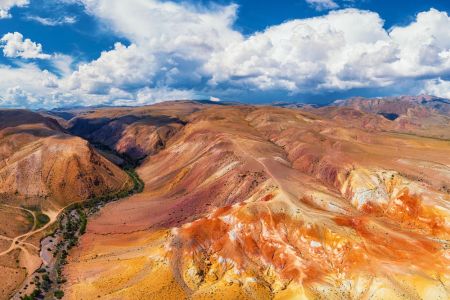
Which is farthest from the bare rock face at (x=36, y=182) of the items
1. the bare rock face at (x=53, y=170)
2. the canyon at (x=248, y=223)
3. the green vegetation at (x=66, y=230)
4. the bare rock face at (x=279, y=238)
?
the bare rock face at (x=279, y=238)

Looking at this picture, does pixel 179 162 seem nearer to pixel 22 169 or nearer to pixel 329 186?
pixel 22 169

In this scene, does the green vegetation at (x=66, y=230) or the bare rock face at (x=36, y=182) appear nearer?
the green vegetation at (x=66, y=230)

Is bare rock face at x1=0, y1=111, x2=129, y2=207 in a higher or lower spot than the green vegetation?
higher

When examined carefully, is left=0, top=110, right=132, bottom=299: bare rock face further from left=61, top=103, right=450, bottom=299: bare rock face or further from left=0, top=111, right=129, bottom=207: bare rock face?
left=61, top=103, right=450, bottom=299: bare rock face

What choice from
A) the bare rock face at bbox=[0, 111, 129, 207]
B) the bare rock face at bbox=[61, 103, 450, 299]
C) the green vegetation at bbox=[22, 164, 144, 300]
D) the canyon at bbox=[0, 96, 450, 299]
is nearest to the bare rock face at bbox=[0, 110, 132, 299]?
the bare rock face at bbox=[0, 111, 129, 207]

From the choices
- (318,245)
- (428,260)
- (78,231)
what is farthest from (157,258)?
(428,260)

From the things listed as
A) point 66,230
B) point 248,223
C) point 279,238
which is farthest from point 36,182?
point 279,238

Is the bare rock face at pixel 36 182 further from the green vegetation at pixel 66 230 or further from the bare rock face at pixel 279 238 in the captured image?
the bare rock face at pixel 279 238

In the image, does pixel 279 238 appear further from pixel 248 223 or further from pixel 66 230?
pixel 66 230
